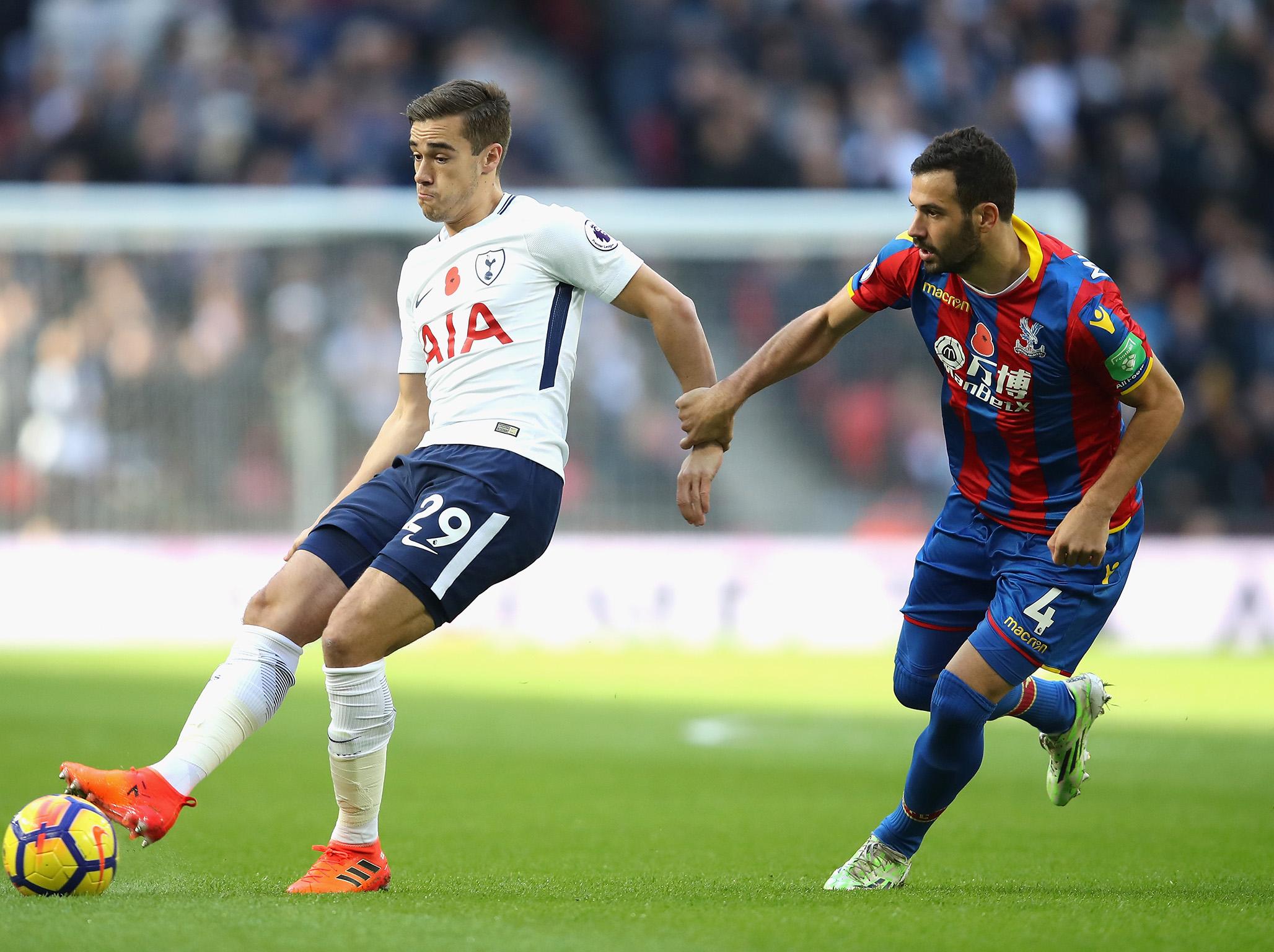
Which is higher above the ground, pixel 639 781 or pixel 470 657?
pixel 639 781

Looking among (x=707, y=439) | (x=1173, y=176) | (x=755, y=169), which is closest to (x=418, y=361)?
(x=707, y=439)

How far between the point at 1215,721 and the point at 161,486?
10.1m

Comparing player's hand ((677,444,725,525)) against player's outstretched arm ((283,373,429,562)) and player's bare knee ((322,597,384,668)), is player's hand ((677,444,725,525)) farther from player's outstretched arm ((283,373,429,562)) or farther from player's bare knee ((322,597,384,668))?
player's bare knee ((322,597,384,668))

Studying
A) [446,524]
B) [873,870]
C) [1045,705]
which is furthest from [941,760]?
[446,524]

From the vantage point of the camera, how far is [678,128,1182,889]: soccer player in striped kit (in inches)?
203

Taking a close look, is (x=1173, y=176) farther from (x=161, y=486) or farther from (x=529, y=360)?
(x=529, y=360)

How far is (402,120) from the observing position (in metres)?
19.2

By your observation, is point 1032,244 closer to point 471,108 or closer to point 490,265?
point 490,265

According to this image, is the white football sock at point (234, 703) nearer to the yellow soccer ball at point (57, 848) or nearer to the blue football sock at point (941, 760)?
the yellow soccer ball at point (57, 848)

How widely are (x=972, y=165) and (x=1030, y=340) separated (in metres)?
0.57

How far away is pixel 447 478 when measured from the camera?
522 centimetres

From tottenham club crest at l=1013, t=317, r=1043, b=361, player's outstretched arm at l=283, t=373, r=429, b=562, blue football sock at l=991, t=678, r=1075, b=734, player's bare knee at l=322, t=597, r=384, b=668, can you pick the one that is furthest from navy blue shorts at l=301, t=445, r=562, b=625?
blue football sock at l=991, t=678, r=1075, b=734

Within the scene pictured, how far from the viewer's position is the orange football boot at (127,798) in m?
4.68

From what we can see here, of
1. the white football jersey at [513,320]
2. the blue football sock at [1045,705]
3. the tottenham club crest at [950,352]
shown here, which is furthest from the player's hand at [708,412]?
the blue football sock at [1045,705]
